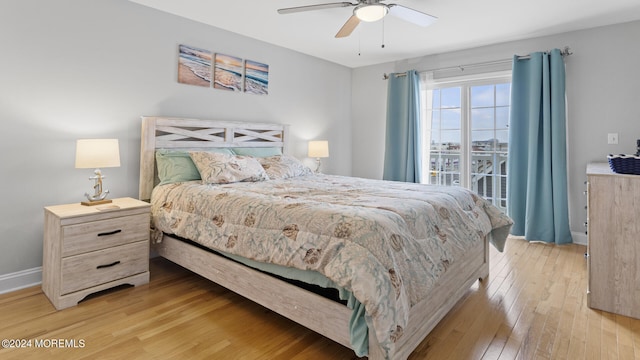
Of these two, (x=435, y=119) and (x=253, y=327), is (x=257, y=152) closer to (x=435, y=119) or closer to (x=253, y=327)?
(x=253, y=327)

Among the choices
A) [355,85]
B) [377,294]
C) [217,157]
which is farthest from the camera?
[355,85]

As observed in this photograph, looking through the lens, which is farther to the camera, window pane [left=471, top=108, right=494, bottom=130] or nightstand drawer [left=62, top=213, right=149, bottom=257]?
window pane [left=471, top=108, right=494, bottom=130]

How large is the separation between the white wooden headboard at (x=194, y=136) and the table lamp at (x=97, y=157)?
1.34ft

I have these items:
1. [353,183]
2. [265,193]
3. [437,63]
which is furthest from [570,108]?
[265,193]

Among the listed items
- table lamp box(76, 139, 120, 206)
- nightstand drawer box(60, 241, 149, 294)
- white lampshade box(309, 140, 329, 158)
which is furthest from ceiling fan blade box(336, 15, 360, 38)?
nightstand drawer box(60, 241, 149, 294)

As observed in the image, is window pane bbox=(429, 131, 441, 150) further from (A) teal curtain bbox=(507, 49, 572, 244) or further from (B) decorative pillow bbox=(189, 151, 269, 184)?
(B) decorative pillow bbox=(189, 151, 269, 184)

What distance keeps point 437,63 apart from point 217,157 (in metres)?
3.25

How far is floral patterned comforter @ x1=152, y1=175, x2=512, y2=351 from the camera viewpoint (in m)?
1.49

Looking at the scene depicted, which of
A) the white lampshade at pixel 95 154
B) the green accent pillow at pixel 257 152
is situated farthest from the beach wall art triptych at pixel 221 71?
the white lampshade at pixel 95 154

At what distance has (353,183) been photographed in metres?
3.09

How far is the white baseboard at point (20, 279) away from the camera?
242 cm

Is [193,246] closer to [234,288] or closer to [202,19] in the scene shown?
[234,288]

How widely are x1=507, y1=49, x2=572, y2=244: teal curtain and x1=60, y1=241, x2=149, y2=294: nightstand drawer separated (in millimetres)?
3914

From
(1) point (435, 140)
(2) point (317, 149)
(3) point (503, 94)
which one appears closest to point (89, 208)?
(2) point (317, 149)
